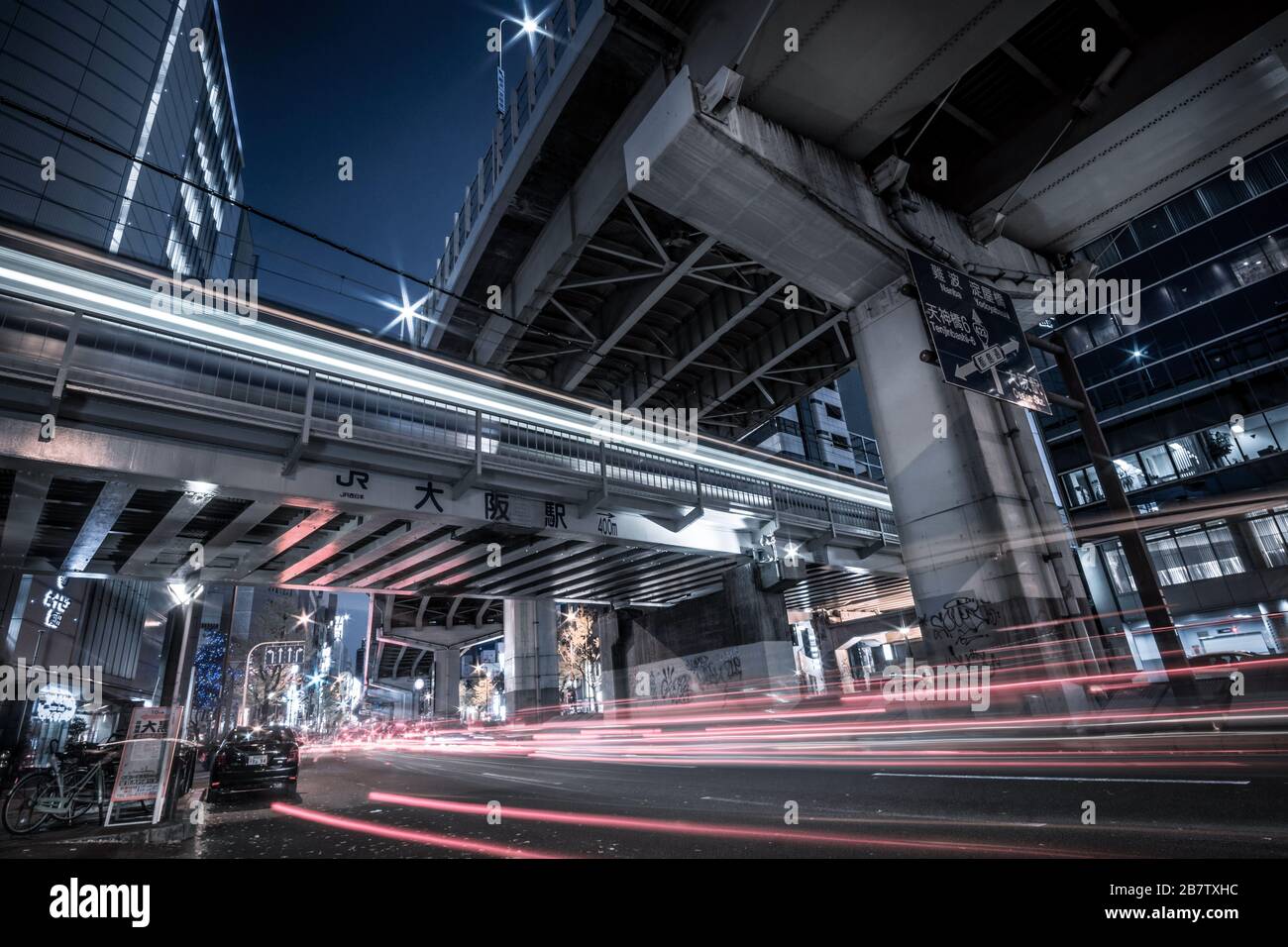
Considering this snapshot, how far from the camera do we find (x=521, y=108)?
65.1 feet

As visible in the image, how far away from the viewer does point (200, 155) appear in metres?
68.8

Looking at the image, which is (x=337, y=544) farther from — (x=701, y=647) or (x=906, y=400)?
(x=701, y=647)

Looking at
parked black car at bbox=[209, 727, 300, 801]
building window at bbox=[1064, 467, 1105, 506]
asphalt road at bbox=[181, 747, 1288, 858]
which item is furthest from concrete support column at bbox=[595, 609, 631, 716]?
building window at bbox=[1064, 467, 1105, 506]

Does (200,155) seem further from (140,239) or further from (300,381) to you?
(300,381)

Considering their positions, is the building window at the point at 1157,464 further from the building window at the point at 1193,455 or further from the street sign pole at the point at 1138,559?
the street sign pole at the point at 1138,559

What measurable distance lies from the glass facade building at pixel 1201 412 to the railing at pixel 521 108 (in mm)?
28973

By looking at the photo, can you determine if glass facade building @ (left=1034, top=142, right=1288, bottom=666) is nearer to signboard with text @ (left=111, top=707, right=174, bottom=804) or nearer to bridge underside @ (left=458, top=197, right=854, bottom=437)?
bridge underside @ (left=458, top=197, right=854, bottom=437)

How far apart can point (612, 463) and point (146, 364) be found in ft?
31.1

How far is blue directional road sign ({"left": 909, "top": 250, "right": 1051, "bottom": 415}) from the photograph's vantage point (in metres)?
12.0

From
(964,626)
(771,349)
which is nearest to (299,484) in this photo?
(964,626)

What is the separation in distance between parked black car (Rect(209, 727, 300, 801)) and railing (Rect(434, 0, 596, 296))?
1838 cm

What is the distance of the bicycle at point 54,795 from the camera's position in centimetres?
948

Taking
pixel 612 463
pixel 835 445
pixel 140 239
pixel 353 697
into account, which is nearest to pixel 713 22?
pixel 612 463

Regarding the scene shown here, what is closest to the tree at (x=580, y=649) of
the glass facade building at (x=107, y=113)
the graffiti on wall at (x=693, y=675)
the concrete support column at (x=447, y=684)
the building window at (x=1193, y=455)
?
the concrete support column at (x=447, y=684)
